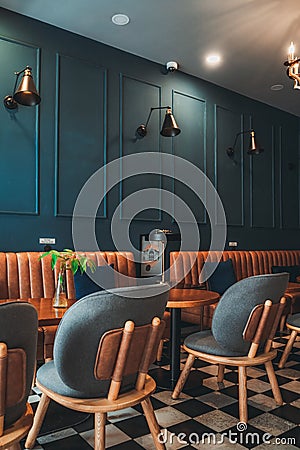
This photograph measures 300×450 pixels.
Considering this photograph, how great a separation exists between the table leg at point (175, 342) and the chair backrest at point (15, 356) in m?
1.65

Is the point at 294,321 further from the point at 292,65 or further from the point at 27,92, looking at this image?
the point at 27,92

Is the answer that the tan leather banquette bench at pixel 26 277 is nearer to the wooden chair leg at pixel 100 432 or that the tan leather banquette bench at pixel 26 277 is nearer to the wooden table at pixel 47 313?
the wooden table at pixel 47 313

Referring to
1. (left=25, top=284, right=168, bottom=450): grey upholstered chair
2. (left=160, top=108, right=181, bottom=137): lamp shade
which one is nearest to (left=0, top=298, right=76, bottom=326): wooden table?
(left=25, top=284, right=168, bottom=450): grey upholstered chair

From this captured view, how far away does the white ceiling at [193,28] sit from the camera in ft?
12.1

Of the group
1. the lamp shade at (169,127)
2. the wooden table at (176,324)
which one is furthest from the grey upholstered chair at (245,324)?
the lamp shade at (169,127)

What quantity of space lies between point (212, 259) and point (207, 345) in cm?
253

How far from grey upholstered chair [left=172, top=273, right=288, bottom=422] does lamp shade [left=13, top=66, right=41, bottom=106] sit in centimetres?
229

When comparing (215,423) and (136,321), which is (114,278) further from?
(136,321)

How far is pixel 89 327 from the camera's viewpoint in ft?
4.89

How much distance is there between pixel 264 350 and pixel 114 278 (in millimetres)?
1824

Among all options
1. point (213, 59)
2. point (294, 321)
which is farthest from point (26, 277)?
point (213, 59)

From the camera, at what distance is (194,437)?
2.16 m

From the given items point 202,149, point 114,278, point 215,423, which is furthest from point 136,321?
point 202,149

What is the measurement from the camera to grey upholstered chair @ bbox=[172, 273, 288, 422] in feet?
7.16
